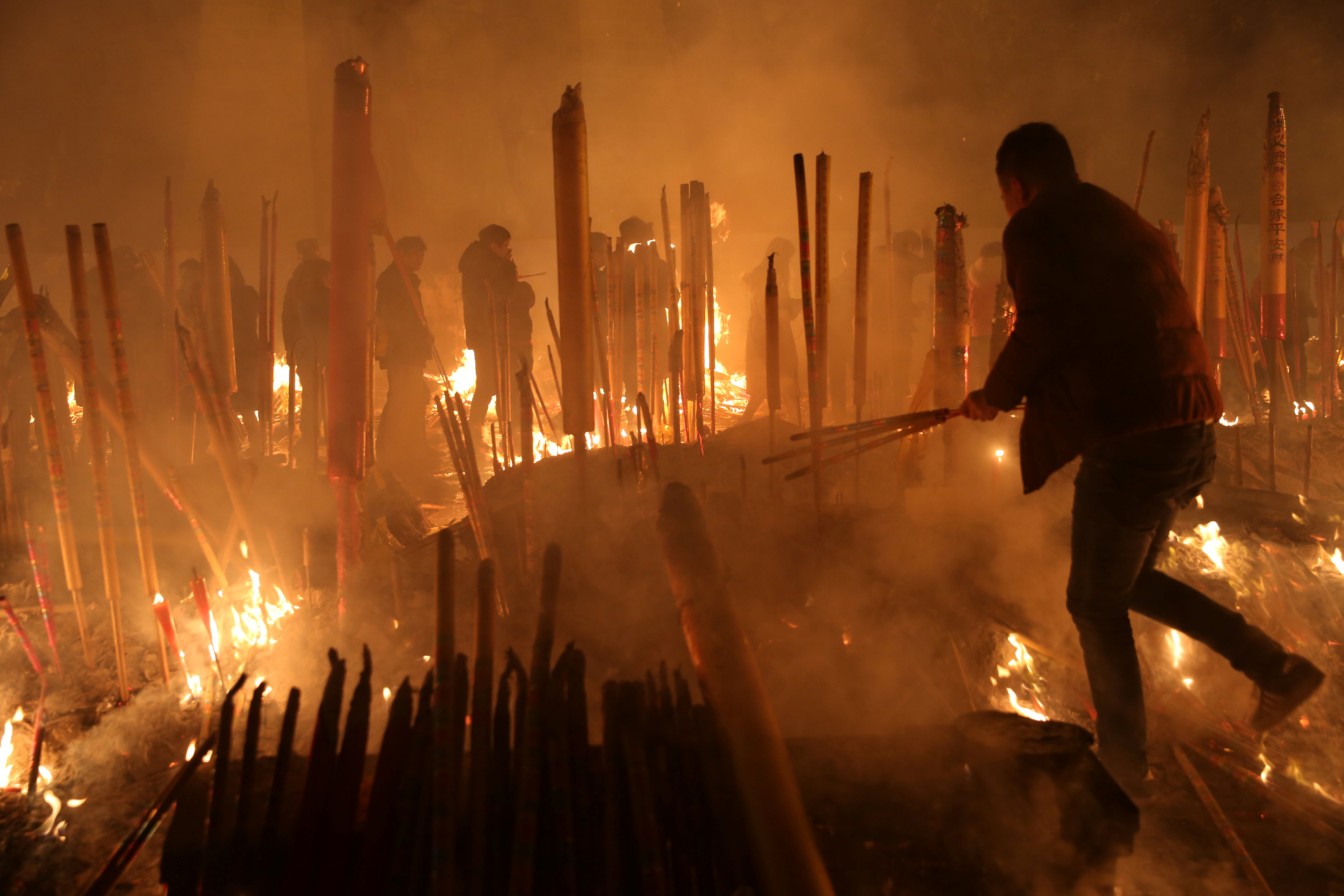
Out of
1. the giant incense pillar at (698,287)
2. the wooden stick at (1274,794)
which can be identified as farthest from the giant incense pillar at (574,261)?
the wooden stick at (1274,794)

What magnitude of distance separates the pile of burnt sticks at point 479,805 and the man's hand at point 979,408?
3.90 feet

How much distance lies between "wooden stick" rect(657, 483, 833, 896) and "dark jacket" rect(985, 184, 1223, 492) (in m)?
1.00

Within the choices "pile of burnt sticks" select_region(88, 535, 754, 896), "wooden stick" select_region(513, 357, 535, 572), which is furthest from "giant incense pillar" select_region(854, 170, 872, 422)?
"pile of burnt sticks" select_region(88, 535, 754, 896)

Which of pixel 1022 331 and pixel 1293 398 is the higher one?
pixel 1022 331

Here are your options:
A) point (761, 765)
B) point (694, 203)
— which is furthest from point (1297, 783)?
point (694, 203)

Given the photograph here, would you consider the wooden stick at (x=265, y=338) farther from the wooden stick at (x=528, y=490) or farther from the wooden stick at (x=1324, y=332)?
the wooden stick at (x=1324, y=332)

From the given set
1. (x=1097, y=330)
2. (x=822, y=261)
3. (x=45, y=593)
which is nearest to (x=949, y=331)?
(x=822, y=261)

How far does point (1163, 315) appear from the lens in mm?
1893

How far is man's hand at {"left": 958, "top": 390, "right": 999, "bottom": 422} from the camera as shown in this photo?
2.09 m

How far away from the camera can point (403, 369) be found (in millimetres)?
6746

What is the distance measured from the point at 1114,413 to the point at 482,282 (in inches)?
221

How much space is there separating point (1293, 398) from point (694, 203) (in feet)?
18.2

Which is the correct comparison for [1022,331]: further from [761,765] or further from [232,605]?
[232,605]

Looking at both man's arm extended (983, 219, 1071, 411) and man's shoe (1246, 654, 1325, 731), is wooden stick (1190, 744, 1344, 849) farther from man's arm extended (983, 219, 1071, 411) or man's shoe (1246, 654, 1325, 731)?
man's arm extended (983, 219, 1071, 411)
